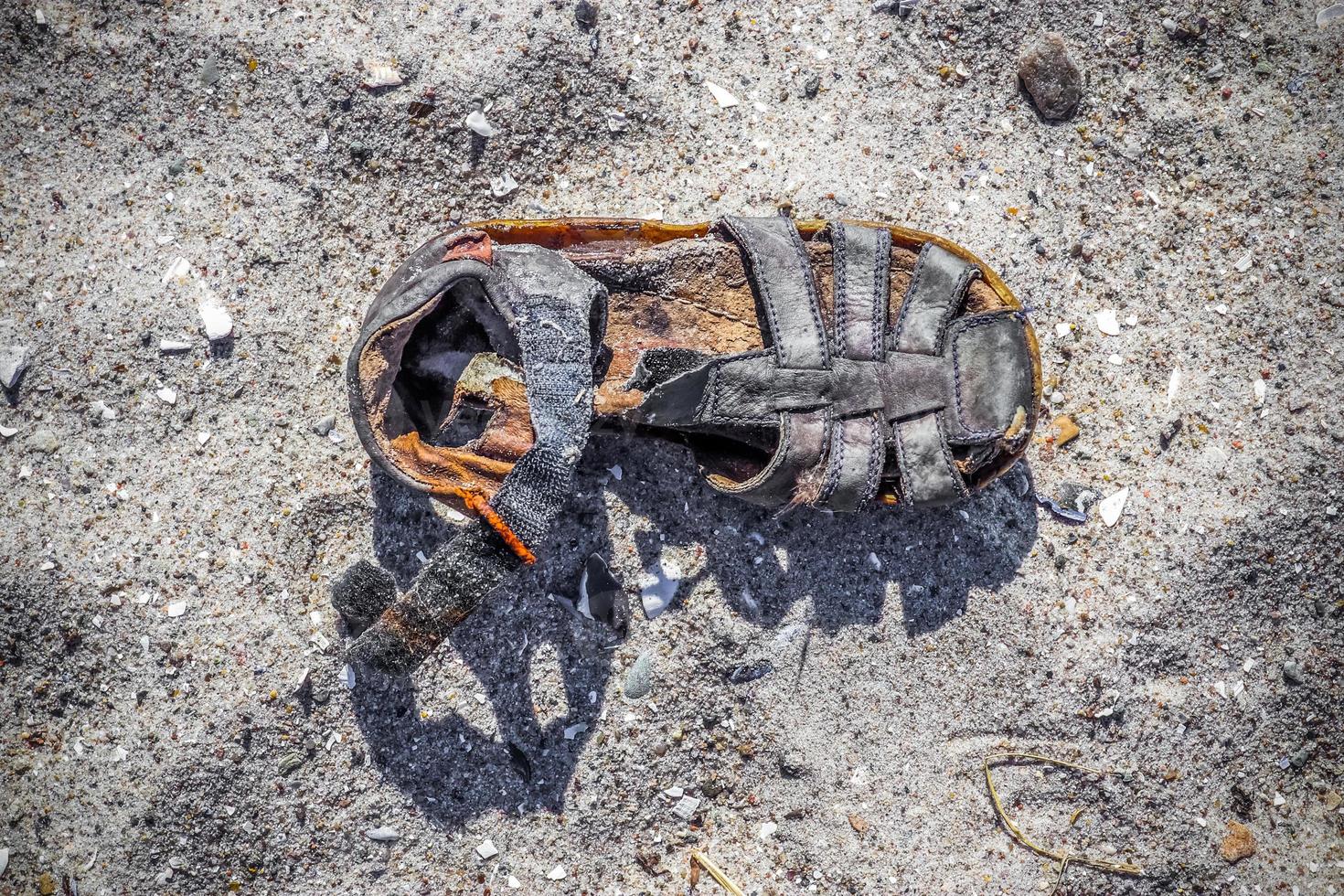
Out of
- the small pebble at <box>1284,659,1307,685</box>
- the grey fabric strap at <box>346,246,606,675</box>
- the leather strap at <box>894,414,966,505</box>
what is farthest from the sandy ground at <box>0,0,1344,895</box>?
the grey fabric strap at <box>346,246,606,675</box>

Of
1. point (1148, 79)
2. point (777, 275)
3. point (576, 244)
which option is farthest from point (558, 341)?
point (1148, 79)

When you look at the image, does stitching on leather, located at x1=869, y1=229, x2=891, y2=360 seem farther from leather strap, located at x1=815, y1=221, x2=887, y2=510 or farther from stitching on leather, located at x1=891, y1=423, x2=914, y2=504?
stitching on leather, located at x1=891, y1=423, x2=914, y2=504

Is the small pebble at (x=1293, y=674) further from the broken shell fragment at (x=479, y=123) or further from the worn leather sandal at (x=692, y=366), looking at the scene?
the broken shell fragment at (x=479, y=123)

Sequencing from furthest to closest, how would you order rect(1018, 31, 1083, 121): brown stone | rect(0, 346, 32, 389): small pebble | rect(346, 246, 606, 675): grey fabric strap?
rect(1018, 31, 1083, 121): brown stone → rect(0, 346, 32, 389): small pebble → rect(346, 246, 606, 675): grey fabric strap

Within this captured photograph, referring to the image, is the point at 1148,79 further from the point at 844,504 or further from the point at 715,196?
the point at 844,504

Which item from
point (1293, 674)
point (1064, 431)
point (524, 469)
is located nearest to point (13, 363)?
point (524, 469)

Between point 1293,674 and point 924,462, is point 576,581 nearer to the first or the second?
point 924,462
